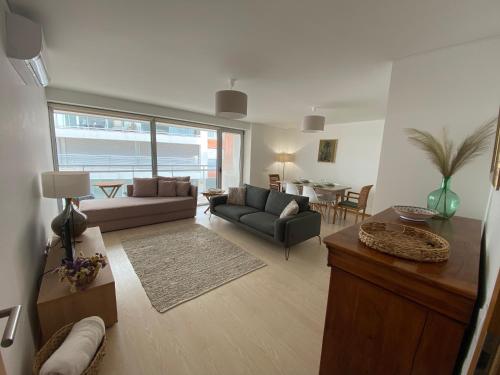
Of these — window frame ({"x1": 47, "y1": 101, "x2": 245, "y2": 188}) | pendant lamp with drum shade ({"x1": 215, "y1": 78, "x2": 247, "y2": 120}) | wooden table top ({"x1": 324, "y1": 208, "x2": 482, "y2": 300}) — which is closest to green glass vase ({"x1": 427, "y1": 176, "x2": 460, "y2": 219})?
wooden table top ({"x1": 324, "y1": 208, "x2": 482, "y2": 300})

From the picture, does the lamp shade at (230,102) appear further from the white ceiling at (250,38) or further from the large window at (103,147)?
the large window at (103,147)

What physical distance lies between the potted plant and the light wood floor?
1.33 m

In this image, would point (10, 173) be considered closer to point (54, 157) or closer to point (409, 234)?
point (409, 234)

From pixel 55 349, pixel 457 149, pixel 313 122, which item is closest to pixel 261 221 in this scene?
pixel 313 122

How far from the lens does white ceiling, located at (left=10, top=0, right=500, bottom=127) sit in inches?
57.9

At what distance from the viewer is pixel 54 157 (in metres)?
→ 3.79

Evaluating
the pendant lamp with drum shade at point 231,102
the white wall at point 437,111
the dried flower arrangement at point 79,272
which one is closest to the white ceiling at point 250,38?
the white wall at point 437,111

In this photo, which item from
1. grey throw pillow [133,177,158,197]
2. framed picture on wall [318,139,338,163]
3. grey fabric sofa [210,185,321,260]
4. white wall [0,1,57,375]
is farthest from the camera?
framed picture on wall [318,139,338,163]

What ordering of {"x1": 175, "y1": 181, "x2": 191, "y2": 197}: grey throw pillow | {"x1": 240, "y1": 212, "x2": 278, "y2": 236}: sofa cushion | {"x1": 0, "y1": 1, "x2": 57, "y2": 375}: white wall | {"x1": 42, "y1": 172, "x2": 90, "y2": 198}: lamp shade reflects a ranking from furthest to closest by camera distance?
{"x1": 175, "y1": 181, "x2": 191, "y2": 197}: grey throw pillow < {"x1": 240, "y1": 212, "x2": 278, "y2": 236}: sofa cushion < {"x1": 42, "y1": 172, "x2": 90, "y2": 198}: lamp shade < {"x1": 0, "y1": 1, "x2": 57, "y2": 375}: white wall

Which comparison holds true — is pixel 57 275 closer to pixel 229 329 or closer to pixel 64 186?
pixel 64 186

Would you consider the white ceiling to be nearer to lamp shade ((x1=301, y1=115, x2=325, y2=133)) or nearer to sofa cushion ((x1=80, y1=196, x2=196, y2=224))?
lamp shade ((x1=301, y1=115, x2=325, y2=133))

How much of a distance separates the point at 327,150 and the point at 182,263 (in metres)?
5.09

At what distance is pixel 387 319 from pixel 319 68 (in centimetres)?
244

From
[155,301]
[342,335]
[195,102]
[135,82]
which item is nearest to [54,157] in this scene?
[135,82]
